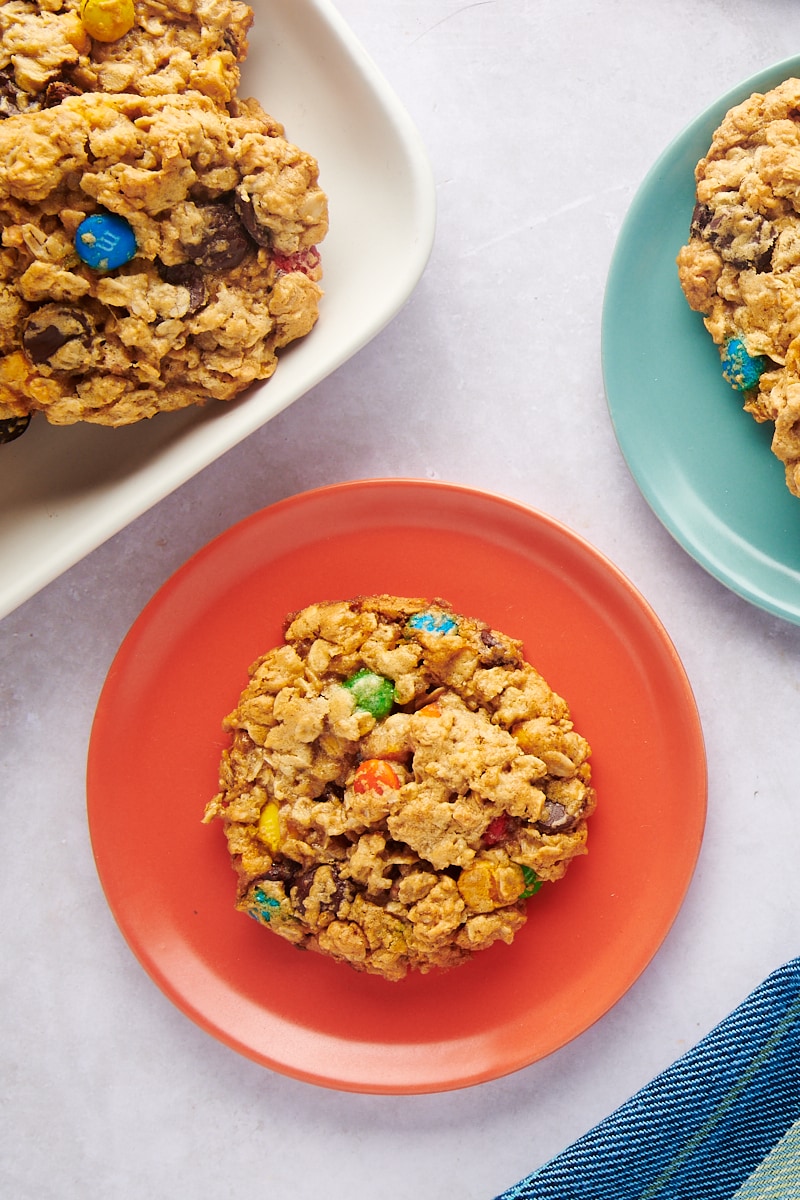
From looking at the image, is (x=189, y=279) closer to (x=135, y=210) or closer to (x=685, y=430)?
(x=135, y=210)

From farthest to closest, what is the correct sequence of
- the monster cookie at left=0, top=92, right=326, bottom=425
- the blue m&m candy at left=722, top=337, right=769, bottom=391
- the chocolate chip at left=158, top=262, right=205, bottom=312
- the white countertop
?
1. the white countertop
2. the blue m&m candy at left=722, top=337, right=769, bottom=391
3. the chocolate chip at left=158, top=262, right=205, bottom=312
4. the monster cookie at left=0, top=92, right=326, bottom=425

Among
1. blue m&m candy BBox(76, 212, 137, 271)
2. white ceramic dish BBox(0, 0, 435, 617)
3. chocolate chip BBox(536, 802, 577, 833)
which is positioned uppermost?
blue m&m candy BBox(76, 212, 137, 271)

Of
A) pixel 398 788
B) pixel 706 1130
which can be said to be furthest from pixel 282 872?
pixel 706 1130

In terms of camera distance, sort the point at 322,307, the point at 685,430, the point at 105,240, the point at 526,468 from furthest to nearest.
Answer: the point at 526,468 → the point at 685,430 → the point at 322,307 → the point at 105,240

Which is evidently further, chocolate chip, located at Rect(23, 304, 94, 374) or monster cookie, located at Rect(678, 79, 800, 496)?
monster cookie, located at Rect(678, 79, 800, 496)

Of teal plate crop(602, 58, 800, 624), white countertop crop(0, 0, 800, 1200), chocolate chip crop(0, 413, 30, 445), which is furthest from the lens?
white countertop crop(0, 0, 800, 1200)

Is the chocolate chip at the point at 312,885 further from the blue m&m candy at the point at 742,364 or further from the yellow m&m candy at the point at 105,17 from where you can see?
the yellow m&m candy at the point at 105,17

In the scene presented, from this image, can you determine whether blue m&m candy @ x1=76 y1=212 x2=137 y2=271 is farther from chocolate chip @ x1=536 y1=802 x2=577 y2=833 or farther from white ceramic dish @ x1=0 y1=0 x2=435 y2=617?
chocolate chip @ x1=536 y1=802 x2=577 y2=833

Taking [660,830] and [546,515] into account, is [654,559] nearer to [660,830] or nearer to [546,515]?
[546,515]

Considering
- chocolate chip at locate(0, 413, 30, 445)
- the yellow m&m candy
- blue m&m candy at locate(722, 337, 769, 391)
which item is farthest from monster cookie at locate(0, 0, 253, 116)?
blue m&m candy at locate(722, 337, 769, 391)
